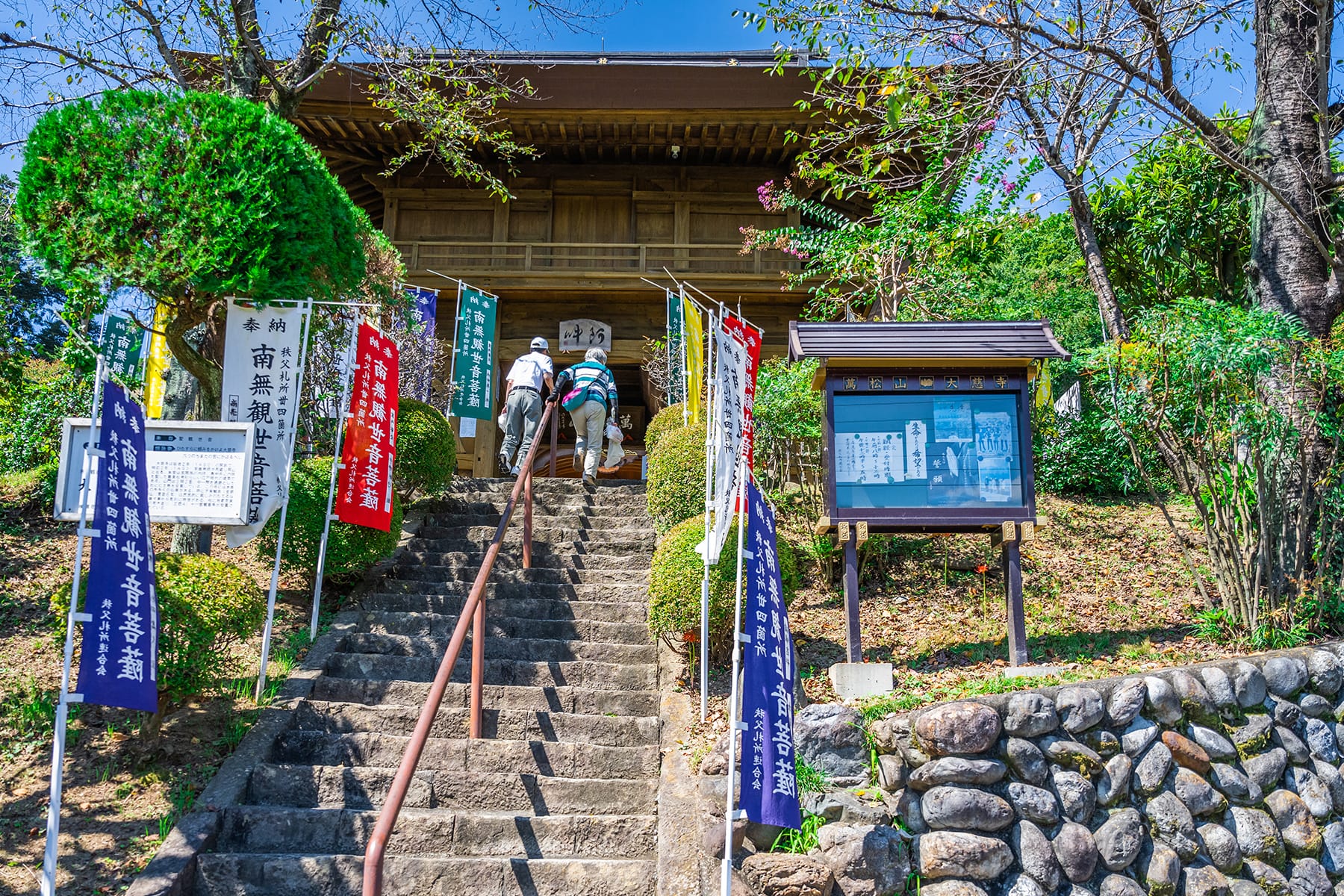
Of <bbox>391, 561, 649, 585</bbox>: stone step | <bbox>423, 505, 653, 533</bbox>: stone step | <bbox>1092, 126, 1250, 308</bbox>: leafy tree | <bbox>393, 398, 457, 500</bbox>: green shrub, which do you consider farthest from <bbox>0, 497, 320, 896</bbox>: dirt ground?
<bbox>1092, 126, 1250, 308</bbox>: leafy tree

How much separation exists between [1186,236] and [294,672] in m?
10.3

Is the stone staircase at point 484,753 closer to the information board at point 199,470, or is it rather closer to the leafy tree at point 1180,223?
the information board at point 199,470

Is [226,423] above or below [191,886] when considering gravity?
above

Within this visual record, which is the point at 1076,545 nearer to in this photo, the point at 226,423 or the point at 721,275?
the point at 721,275

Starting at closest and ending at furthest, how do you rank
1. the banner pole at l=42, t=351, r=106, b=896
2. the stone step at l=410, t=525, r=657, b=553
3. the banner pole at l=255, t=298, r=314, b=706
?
1. the banner pole at l=42, t=351, r=106, b=896
2. the banner pole at l=255, t=298, r=314, b=706
3. the stone step at l=410, t=525, r=657, b=553

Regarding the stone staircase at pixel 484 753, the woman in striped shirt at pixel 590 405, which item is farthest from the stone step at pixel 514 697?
the woman in striped shirt at pixel 590 405

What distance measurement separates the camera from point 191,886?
465 cm

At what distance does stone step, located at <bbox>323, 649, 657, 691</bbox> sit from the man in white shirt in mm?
3803

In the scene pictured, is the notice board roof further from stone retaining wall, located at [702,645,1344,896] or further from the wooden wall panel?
the wooden wall panel

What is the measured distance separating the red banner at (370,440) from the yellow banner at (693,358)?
2875mm

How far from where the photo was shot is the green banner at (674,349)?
11.3 m

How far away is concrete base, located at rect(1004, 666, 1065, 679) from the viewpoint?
6.19m

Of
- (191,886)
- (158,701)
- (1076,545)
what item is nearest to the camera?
(191,886)

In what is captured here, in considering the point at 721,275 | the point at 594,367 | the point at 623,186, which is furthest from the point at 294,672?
the point at 623,186
